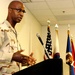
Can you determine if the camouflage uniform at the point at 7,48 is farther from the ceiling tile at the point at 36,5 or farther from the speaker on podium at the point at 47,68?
the ceiling tile at the point at 36,5

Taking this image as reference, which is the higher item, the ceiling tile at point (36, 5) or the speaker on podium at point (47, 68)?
the ceiling tile at point (36, 5)

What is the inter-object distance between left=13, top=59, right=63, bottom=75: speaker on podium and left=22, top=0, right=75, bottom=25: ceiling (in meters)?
3.41

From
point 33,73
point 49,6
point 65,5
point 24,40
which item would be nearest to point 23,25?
point 24,40

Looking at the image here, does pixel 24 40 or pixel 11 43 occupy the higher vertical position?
pixel 24 40

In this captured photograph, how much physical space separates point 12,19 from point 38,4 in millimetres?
2896

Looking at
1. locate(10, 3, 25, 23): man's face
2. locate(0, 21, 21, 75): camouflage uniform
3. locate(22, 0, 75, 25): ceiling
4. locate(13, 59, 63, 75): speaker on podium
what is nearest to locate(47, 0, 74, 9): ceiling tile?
locate(22, 0, 75, 25): ceiling

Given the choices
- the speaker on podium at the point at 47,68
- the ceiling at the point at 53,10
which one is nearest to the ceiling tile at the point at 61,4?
the ceiling at the point at 53,10

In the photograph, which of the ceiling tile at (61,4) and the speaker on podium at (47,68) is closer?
the speaker on podium at (47,68)

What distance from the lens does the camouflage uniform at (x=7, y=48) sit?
4.97 feet

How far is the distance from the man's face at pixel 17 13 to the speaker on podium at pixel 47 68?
28.1 inches

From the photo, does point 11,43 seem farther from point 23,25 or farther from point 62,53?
point 62,53

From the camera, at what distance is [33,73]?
1.16 meters

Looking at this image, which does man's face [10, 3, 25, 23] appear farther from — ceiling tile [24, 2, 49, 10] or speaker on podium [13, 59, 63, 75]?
ceiling tile [24, 2, 49, 10]

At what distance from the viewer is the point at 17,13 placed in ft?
5.90
